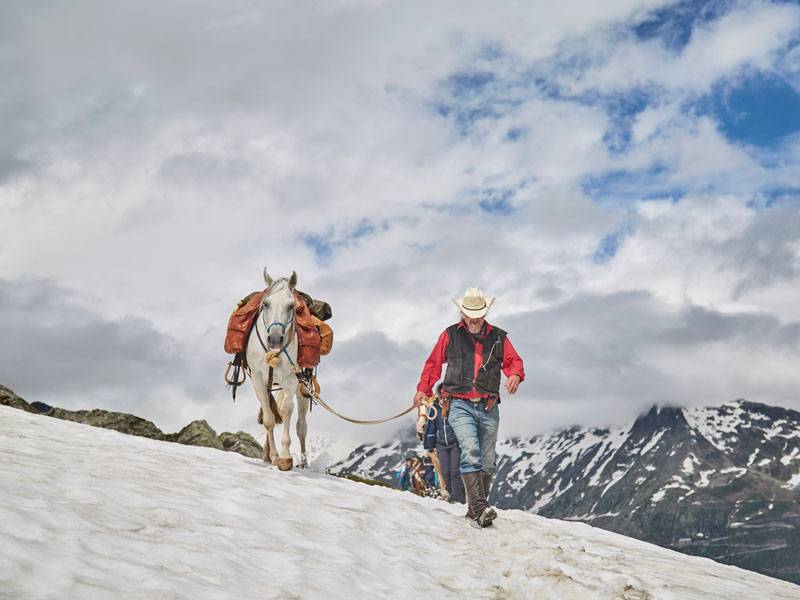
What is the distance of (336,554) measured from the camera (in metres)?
8.67

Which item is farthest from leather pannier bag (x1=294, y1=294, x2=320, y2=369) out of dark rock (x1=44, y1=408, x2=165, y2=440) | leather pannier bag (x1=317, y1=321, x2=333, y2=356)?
dark rock (x1=44, y1=408, x2=165, y2=440)

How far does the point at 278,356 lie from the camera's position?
13672 mm

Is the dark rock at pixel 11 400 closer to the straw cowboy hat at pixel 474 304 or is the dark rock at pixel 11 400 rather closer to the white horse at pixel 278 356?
the white horse at pixel 278 356

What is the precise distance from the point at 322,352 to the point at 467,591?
8.50 metres

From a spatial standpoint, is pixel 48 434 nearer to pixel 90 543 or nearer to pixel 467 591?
pixel 90 543

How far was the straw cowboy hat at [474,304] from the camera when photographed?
40.1 ft

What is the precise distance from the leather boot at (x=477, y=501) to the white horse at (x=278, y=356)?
3517 millimetres

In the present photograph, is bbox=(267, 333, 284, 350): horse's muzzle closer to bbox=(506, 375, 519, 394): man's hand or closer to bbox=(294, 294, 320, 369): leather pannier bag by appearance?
bbox=(294, 294, 320, 369): leather pannier bag

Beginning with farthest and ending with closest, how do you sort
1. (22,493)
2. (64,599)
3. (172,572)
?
(22,493)
(172,572)
(64,599)

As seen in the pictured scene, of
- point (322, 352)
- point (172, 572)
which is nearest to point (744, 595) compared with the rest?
point (172, 572)

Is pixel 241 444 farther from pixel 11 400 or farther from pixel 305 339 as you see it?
pixel 305 339

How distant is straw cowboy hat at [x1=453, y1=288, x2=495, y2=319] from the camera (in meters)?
12.2

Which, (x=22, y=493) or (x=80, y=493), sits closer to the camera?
(x=22, y=493)

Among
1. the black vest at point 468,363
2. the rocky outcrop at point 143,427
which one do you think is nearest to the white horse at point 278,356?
the black vest at point 468,363
